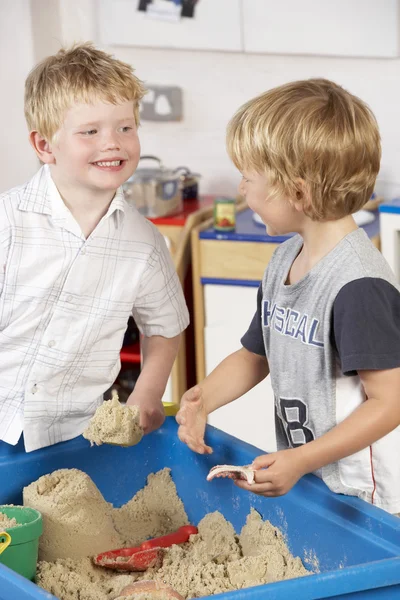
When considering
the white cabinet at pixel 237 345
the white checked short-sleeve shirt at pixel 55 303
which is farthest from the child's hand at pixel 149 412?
the white cabinet at pixel 237 345

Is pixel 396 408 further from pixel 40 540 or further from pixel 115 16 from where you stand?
pixel 115 16

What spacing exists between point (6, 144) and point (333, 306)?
218cm

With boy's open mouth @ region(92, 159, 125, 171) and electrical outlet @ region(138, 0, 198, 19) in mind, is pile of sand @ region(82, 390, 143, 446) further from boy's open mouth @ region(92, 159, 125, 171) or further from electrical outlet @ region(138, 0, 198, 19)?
electrical outlet @ region(138, 0, 198, 19)

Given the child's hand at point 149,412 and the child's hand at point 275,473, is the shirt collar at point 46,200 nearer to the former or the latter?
the child's hand at point 149,412

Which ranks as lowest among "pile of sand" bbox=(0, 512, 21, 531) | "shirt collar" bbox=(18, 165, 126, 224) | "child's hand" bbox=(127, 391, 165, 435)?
"pile of sand" bbox=(0, 512, 21, 531)

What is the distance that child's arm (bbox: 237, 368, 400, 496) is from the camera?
107 cm

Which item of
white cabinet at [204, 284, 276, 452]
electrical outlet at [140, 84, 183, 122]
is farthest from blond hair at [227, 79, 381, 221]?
electrical outlet at [140, 84, 183, 122]

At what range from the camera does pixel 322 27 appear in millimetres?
2717

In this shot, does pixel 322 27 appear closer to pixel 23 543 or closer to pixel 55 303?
pixel 55 303

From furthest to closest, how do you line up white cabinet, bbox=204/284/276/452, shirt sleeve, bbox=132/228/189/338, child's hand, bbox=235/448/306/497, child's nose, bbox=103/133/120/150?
white cabinet, bbox=204/284/276/452 → shirt sleeve, bbox=132/228/189/338 → child's nose, bbox=103/133/120/150 → child's hand, bbox=235/448/306/497

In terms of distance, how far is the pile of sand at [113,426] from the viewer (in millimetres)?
1227

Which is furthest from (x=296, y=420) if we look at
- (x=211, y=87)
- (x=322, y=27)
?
(x=211, y=87)

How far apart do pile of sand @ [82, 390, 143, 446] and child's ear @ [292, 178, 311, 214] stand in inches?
13.6

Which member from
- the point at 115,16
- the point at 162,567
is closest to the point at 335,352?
the point at 162,567
